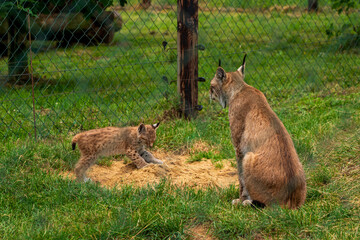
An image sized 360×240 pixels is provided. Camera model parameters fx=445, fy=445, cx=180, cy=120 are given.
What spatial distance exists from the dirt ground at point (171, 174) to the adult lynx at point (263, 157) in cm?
61

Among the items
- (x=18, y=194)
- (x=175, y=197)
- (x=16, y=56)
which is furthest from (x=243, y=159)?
(x=16, y=56)

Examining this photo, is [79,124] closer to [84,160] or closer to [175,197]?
[84,160]

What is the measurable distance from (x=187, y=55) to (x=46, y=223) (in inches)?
133

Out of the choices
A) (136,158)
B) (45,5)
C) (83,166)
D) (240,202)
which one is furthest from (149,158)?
(45,5)

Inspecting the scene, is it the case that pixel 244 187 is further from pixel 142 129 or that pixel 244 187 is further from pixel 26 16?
pixel 26 16

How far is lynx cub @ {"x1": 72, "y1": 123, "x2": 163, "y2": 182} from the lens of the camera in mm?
4969

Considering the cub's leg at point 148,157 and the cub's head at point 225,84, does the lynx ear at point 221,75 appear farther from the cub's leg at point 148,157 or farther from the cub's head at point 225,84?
the cub's leg at point 148,157

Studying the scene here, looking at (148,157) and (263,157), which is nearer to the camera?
(263,157)

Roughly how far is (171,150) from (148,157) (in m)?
0.42

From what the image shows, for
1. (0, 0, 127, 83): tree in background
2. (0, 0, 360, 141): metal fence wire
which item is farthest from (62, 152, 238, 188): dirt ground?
(0, 0, 127, 83): tree in background

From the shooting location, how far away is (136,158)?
5266 millimetres

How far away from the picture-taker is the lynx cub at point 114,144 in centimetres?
497

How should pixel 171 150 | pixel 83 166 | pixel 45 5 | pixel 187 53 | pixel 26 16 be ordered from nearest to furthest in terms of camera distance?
pixel 83 166 < pixel 171 150 < pixel 45 5 < pixel 187 53 < pixel 26 16

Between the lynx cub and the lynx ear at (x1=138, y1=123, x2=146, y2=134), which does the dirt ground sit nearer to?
the lynx cub
